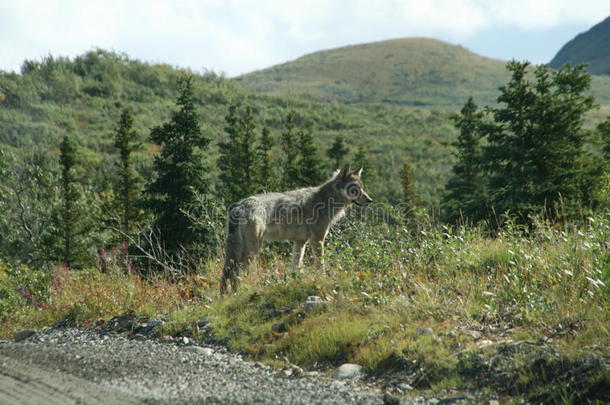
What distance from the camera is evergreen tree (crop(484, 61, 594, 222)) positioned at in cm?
1959

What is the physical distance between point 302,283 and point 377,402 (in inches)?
138

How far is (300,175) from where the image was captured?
109 feet

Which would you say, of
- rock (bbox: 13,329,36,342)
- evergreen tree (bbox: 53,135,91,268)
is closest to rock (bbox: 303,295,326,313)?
rock (bbox: 13,329,36,342)

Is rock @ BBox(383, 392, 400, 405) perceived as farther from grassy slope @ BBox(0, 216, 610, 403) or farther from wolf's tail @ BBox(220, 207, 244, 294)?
wolf's tail @ BBox(220, 207, 244, 294)

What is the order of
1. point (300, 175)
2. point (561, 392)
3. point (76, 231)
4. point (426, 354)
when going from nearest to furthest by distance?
point (561, 392) < point (426, 354) < point (76, 231) < point (300, 175)

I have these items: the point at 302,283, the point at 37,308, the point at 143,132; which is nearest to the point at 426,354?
the point at 302,283

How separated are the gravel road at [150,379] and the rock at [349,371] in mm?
129

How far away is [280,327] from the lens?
6.82 m

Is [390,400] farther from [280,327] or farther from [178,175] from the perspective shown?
[178,175]

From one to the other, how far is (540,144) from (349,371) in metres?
18.1

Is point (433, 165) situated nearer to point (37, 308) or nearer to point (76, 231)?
point (76, 231)

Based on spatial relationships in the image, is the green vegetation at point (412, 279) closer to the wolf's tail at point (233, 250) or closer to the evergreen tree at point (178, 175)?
the evergreen tree at point (178, 175)

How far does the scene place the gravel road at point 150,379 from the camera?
4.62 metres

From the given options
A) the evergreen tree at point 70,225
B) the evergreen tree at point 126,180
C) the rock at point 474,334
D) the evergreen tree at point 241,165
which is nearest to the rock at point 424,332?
the rock at point 474,334
